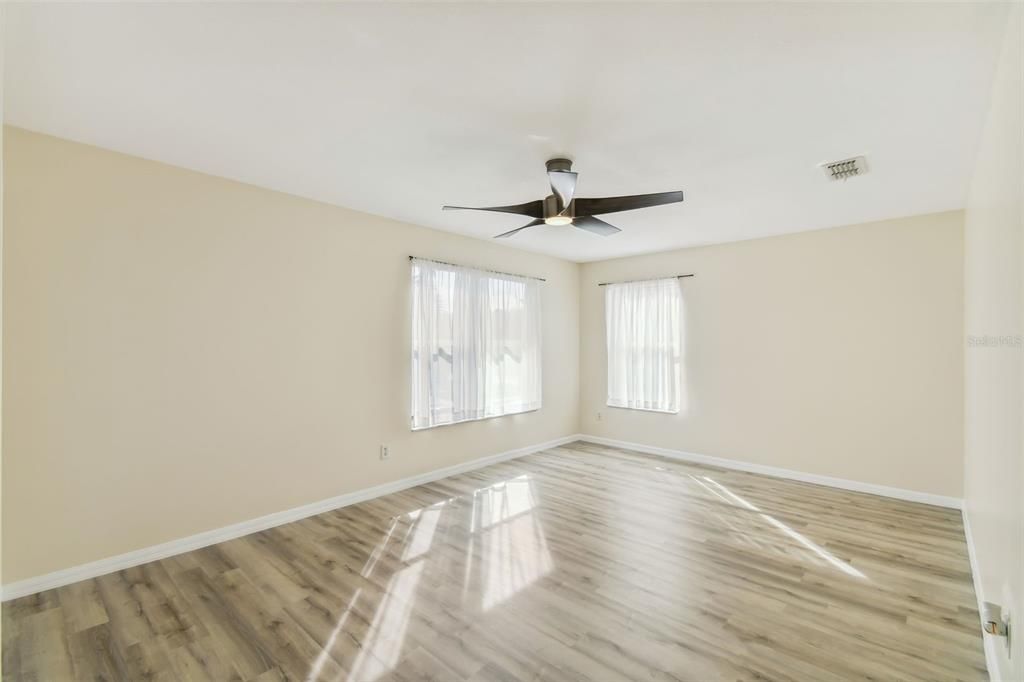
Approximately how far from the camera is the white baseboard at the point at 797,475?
409 cm

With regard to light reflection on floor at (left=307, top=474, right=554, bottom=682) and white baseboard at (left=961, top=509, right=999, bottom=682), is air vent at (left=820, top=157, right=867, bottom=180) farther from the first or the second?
light reflection on floor at (left=307, top=474, right=554, bottom=682)

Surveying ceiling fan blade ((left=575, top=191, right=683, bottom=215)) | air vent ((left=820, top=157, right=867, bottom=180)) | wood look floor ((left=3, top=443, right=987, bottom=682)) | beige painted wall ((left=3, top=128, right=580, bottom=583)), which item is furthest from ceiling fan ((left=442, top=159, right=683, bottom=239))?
wood look floor ((left=3, top=443, right=987, bottom=682))

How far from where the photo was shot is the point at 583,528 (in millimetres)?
3570

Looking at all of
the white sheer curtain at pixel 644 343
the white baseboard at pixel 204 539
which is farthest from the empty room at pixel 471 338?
the white sheer curtain at pixel 644 343

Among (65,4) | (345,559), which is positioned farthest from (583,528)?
(65,4)

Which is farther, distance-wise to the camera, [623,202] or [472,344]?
[472,344]

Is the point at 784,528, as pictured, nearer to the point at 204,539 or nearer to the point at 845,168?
the point at 845,168

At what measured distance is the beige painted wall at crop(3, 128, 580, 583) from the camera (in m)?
2.72

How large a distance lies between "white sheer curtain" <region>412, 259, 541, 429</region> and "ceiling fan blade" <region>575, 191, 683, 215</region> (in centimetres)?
197

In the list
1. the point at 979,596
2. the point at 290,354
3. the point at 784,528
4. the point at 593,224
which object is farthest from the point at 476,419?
the point at 979,596

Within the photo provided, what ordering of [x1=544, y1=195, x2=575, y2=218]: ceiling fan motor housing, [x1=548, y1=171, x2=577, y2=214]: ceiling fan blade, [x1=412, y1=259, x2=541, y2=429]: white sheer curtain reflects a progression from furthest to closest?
[x1=412, y1=259, x2=541, y2=429]: white sheer curtain, [x1=544, y1=195, x2=575, y2=218]: ceiling fan motor housing, [x1=548, y1=171, x2=577, y2=214]: ceiling fan blade

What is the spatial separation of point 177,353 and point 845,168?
174 inches

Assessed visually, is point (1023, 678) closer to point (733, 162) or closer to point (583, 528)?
point (583, 528)

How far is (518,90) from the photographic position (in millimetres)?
2279
